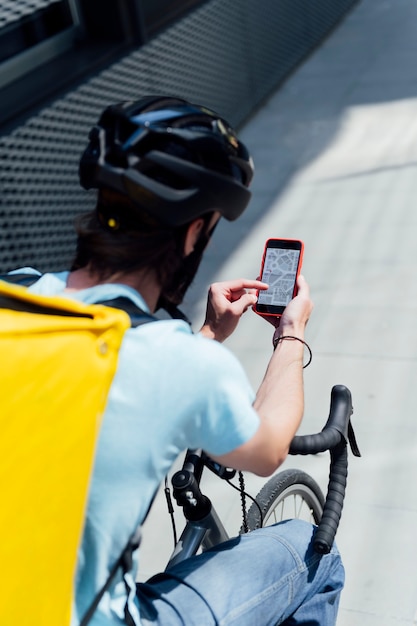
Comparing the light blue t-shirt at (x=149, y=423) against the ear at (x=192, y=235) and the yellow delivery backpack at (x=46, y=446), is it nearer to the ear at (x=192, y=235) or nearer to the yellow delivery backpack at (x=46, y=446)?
the yellow delivery backpack at (x=46, y=446)

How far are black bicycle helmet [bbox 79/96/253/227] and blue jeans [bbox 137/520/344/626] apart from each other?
0.71 meters

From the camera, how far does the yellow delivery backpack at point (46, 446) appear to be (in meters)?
1.18

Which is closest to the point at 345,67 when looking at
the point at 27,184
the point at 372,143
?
the point at 372,143

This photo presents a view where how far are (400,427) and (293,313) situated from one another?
1.84 meters

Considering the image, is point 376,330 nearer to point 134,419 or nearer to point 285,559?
point 285,559

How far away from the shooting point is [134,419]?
1.28 meters

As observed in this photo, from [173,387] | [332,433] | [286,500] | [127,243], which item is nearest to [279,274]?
[332,433]

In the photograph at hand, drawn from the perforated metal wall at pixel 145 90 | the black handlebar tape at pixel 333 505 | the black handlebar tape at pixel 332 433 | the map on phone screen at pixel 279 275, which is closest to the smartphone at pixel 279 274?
the map on phone screen at pixel 279 275

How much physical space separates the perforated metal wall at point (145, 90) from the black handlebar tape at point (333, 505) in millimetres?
2872

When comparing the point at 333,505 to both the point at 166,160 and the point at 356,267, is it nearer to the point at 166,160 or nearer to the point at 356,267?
the point at 166,160

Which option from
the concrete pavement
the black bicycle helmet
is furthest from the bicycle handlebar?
the concrete pavement

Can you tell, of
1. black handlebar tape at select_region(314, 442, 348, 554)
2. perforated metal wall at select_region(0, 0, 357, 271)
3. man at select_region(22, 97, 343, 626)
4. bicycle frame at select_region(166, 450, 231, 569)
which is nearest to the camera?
man at select_region(22, 97, 343, 626)

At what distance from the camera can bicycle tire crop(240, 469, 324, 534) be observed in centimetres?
229

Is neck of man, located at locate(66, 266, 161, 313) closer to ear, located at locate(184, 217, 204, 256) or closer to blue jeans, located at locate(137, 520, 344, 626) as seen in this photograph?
ear, located at locate(184, 217, 204, 256)
